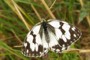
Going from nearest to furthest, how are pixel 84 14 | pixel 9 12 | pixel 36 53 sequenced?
pixel 36 53, pixel 84 14, pixel 9 12

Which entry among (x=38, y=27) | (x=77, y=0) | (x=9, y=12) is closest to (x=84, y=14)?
(x=77, y=0)

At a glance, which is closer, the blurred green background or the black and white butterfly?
the black and white butterfly

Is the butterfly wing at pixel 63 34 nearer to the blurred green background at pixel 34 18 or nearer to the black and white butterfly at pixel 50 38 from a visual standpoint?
the black and white butterfly at pixel 50 38

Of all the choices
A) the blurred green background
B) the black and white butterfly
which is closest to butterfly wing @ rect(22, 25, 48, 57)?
the black and white butterfly

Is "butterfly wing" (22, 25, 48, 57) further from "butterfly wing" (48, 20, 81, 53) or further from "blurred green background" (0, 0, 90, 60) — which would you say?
"blurred green background" (0, 0, 90, 60)

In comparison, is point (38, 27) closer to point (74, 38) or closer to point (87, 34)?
point (74, 38)

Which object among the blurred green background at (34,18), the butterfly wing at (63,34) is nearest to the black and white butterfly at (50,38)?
the butterfly wing at (63,34)

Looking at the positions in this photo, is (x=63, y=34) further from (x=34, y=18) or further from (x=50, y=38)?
(x=34, y=18)
